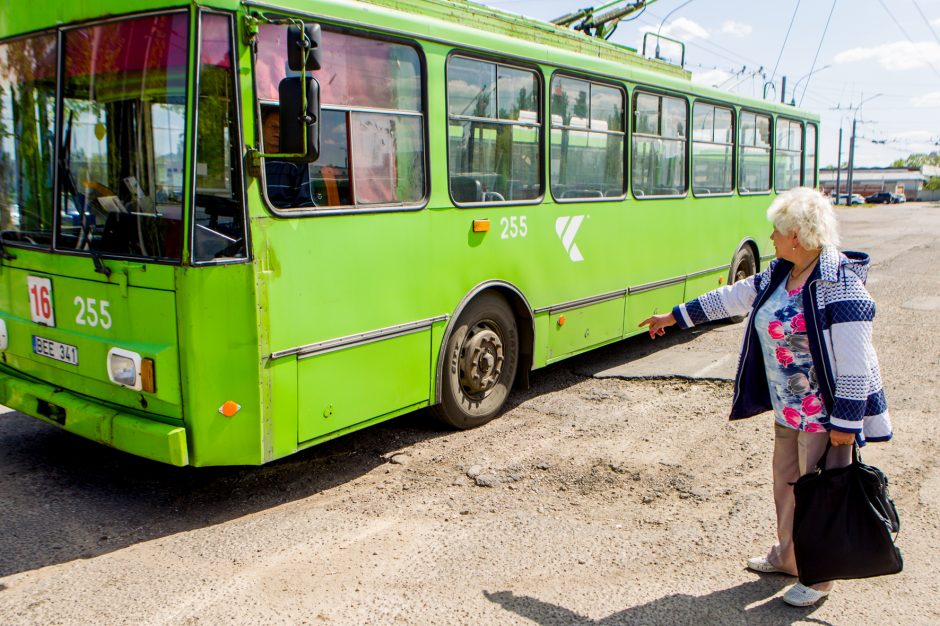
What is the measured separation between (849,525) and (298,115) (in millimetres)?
3022

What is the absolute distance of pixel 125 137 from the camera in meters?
4.12

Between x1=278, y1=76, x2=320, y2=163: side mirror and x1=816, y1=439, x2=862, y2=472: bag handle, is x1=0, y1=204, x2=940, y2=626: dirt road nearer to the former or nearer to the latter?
x1=816, y1=439, x2=862, y2=472: bag handle

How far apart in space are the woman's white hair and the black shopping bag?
2.81ft

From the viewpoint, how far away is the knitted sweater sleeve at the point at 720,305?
3.72 metres

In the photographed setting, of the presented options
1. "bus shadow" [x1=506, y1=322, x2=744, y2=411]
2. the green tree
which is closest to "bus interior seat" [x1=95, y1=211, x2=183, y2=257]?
"bus shadow" [x1=506, y1=322, x2=744, y2=411]

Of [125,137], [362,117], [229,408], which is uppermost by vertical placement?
[362,117]

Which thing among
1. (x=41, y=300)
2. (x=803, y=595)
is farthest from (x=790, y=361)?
(x=41, y=300)

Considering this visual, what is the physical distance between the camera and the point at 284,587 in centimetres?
360

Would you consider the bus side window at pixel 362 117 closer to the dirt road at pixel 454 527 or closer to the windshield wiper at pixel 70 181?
the windshield wiper at pixel 70 181

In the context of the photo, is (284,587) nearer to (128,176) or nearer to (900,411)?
(128,176)

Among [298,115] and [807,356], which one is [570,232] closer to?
[298,115]

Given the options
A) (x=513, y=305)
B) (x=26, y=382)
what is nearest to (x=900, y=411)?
(x=513, y=305)

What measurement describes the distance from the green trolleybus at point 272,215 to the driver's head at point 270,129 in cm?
1

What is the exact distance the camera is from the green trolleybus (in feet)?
12.9
